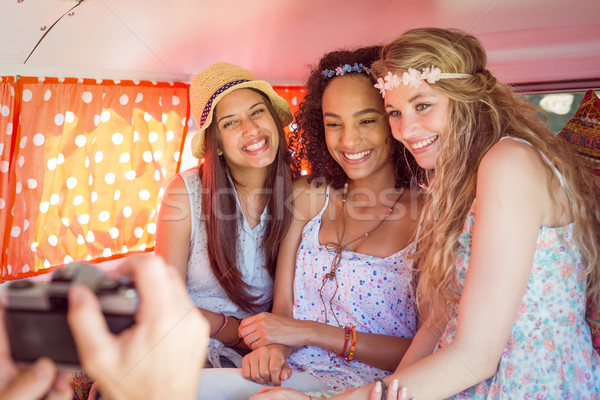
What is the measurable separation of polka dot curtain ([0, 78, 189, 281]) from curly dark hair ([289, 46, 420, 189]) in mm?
592

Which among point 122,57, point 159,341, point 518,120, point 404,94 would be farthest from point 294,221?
point 159,341

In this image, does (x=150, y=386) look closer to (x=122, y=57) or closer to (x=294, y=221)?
(x=294, y=221)

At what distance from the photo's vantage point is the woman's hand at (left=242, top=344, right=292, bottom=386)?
3.99ft

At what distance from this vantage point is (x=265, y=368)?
4.01ft

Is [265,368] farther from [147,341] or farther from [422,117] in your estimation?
[147,341]

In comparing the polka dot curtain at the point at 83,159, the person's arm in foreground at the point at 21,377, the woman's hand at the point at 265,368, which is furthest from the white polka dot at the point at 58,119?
the person's arm in foreground at the point at 21,377

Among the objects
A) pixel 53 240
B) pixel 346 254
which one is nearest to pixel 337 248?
pixel 346 254

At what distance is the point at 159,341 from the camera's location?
0.86ft

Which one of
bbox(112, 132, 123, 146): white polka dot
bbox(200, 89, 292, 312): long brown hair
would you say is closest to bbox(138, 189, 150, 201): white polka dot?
bbox(112, 132, 123, 146): white polka dot

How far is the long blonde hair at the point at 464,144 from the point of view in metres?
1.02

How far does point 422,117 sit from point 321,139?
0.62 m

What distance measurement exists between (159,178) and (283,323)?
1068 millimetres

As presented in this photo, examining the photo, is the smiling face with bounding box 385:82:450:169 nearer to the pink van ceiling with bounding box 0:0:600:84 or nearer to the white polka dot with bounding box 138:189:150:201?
the pink van ceiling with bounding box 0:0:600:84

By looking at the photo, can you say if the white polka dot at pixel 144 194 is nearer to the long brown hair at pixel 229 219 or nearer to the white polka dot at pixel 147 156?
the white polka dot at pixel 147 156
